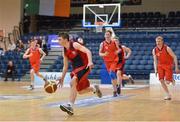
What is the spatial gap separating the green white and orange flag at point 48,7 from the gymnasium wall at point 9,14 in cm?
77

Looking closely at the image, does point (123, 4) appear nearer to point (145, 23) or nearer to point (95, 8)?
point (145, 23)

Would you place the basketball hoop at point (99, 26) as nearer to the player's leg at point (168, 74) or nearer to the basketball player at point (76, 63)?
the player's leg at point (168, 74)

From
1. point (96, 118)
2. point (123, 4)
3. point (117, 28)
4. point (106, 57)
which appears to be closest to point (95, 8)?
point (117, 28)

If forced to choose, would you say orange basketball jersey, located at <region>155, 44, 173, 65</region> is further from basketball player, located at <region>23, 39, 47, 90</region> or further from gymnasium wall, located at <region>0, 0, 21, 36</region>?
gymnasium wall, located at <region>0, 0, 21, 36</region>

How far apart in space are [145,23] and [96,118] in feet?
70.1

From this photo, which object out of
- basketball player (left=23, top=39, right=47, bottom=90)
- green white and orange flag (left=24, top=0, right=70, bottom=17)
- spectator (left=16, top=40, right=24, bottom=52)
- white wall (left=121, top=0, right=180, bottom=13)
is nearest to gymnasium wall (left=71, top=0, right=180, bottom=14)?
white wall (left=121, top=0, right=180, bottom=13)

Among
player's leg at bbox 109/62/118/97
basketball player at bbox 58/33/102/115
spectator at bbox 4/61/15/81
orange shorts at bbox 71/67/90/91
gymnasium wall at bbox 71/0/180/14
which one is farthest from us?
gymnasium wall at bbox 71/0/180/14

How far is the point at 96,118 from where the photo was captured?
643 cm

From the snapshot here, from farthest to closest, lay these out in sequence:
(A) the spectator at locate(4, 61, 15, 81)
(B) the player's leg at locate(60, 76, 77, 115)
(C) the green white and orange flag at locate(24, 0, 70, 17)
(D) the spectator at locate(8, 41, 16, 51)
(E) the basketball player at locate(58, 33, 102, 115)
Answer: (C) the green white and orange flag at locate(24, 0, 70, 17) → (D) the spectator at locate(8, 41, 16, 51) → (A) the spectator at locate(4, 61, 15, 81) → (E) the basketball player at locate(58, 33, 102, 115) → (B) the player's leg at locate(60, 76, 77, 115)

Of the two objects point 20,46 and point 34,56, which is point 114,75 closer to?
point 34,56

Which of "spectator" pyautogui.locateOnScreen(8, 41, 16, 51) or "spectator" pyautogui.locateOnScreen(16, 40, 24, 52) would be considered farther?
"spectator" pyautogui.locateOnScreen(8, 41, 16, 51)

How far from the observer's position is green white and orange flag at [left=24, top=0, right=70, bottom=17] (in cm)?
2711

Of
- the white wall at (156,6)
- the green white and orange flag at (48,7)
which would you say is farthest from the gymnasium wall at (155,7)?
the green white and orange flag at (48,7)

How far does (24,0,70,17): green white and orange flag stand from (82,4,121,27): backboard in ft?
9.01
